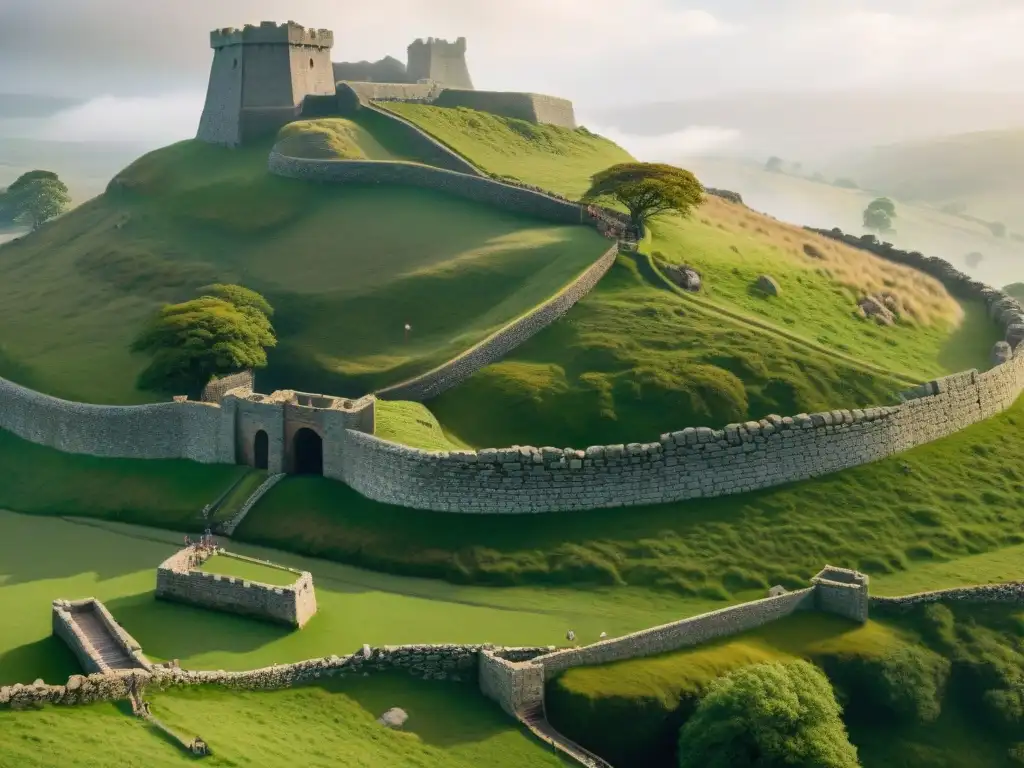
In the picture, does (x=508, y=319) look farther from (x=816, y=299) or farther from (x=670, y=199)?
(x=816, y=299)

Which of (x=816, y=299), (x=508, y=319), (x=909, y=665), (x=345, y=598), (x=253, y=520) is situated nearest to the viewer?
(x=909, y=665)

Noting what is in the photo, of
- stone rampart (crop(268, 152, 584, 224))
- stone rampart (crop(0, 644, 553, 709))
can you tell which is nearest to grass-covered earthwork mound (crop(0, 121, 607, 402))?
stone rampart (crop(268, 152, 584, 224))

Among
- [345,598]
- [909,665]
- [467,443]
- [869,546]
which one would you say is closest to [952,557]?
[869,546]

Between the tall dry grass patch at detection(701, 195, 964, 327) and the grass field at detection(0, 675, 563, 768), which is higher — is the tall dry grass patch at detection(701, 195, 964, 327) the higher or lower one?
the higher one

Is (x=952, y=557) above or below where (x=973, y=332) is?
below

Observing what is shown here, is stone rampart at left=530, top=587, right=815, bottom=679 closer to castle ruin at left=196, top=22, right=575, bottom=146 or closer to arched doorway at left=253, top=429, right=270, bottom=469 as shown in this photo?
arched doorway at left=253, top=429, right=270, bottom=469

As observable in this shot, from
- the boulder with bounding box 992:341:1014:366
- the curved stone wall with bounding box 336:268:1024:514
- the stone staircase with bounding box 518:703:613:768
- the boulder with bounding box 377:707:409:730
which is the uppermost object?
the boulder with bounding box 992:341:1014:366

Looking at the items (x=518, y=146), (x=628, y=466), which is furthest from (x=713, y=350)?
(x=518, y=146)

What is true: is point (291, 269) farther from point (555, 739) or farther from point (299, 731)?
point (555, 739)
